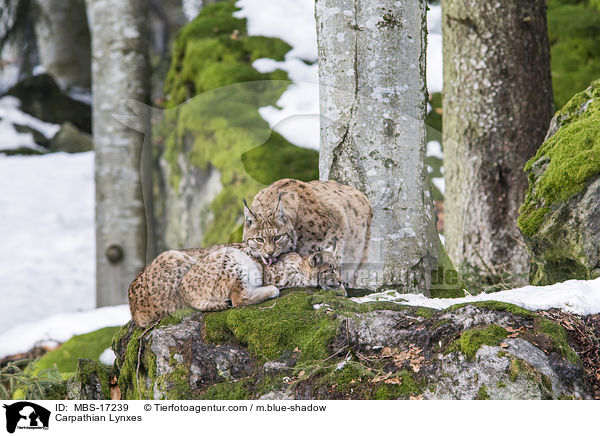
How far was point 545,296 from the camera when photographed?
12.9 feet

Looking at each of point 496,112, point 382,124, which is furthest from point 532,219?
point 496,112

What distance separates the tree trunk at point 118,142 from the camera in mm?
8758

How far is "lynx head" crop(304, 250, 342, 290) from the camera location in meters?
4.18

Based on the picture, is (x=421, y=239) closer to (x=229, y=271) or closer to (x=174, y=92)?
(x=229, y=271)

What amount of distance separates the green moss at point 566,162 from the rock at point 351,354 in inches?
52.8

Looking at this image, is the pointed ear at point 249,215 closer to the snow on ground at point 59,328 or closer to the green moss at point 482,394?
the green moss at point 482,394

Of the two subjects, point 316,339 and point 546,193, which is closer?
point 316,339

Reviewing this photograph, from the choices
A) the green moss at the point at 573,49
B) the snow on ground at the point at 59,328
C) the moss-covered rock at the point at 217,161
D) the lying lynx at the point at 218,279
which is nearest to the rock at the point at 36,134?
the snow on ground at the point at 59,328

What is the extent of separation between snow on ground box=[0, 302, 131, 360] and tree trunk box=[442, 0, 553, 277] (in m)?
4.14

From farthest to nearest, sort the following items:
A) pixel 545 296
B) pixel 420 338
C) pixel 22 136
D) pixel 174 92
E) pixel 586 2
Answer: pixel 22 136, pixel 586 2, pixel 174 92, pixel 545 296, pixel 420 338

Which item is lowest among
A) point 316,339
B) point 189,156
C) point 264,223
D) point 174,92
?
point 316,339

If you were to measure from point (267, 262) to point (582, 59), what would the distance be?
7.18 m

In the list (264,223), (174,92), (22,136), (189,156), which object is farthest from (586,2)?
(22,136)
